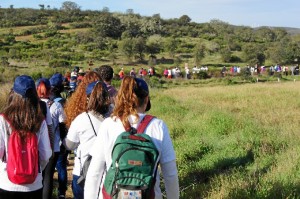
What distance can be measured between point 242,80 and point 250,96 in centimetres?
1524

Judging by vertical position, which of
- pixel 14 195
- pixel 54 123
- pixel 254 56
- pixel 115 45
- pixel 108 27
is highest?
pixel 108 27

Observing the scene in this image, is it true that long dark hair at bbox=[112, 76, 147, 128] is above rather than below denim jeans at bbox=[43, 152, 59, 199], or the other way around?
above

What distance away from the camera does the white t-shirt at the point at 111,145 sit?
2.91 m

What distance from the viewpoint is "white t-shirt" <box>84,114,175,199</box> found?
2914mm

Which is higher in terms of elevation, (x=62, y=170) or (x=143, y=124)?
(x=143, y=124)

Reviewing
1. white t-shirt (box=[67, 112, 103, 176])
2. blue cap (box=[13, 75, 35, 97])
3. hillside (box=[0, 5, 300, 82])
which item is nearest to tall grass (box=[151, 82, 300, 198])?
white t-shirt (box=[67, 112, 103, 176])

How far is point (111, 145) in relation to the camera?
2.93 meters

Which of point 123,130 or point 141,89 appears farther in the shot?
point 141,89

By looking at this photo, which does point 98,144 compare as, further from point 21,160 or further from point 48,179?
point 48,179

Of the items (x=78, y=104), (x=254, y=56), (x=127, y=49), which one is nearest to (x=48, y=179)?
(x=78, y=104)

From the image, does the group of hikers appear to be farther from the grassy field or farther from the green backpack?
the grassy field

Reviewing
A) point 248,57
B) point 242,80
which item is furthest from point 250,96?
point 248,57

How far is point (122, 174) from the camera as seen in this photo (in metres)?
2.71

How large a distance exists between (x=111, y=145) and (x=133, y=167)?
0.31m
